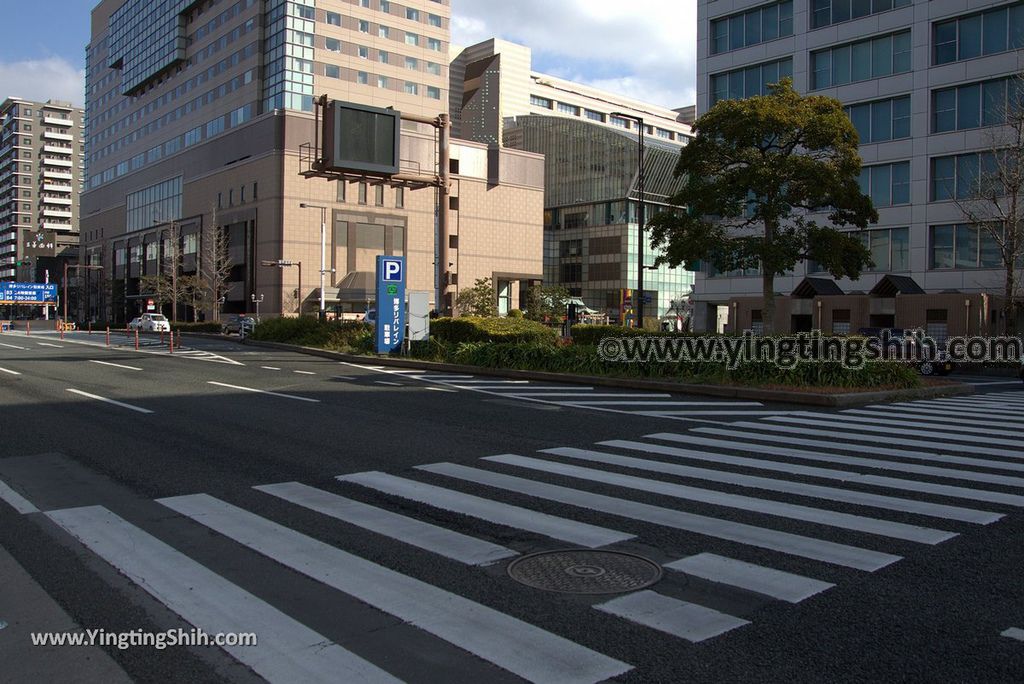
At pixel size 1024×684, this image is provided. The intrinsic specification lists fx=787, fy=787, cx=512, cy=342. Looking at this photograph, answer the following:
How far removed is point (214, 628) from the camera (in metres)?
4.17

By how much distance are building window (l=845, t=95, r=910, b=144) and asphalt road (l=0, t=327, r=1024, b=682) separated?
36.0 m

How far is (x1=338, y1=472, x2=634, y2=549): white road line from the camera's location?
5969 millimetres

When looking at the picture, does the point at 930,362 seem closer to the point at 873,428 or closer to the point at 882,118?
the point at 873,428

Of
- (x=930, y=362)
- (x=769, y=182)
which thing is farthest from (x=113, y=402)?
(x=930, y=362)

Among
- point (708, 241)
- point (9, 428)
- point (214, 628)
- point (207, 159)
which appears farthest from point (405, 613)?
point (207, 159)

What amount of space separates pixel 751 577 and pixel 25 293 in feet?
300

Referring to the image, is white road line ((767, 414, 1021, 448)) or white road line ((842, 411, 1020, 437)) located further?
white road line ((842, 411, 1020, 437))

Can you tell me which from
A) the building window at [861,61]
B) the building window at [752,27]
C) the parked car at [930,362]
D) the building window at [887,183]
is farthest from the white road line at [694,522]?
the building window at [752,27]

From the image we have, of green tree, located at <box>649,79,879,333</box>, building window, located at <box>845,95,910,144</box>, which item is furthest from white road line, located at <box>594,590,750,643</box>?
building window, located at <box>845,95,910,144</box>

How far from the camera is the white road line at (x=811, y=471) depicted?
24.5 ft

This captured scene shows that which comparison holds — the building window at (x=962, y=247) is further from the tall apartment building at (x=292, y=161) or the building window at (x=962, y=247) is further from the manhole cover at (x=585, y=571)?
the manhole cover at (x=585, y=571)

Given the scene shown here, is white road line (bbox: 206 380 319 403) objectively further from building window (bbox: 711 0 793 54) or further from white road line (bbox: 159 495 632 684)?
building window (bbox: 711 0 793 54)

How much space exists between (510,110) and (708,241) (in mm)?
91867

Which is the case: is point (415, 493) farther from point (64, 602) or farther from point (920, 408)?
point (920, 408)
